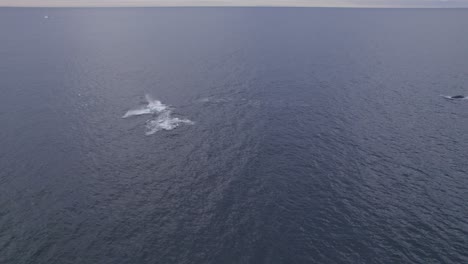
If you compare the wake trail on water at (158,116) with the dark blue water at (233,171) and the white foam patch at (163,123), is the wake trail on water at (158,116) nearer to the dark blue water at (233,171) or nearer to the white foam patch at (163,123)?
the white foam patch at (163,123)

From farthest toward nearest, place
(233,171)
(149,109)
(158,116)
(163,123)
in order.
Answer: (149,109) < (158,116) < (163,123) < (233,171)

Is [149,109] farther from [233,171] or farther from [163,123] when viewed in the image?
[233,171]

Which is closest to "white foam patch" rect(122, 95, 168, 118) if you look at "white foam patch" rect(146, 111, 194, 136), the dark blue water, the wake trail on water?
the wake trail on water

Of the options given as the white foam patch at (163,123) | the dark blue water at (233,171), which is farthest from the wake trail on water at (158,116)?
the dark blue water at (233,171)

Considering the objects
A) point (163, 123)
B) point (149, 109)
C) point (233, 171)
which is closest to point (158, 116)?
point (163, 123)

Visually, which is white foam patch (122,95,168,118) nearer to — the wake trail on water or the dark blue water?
Answer: the wake trail on water

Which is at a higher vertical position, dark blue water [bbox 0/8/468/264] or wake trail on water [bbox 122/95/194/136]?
wake trail on water [bbox 122/95/194/136]
